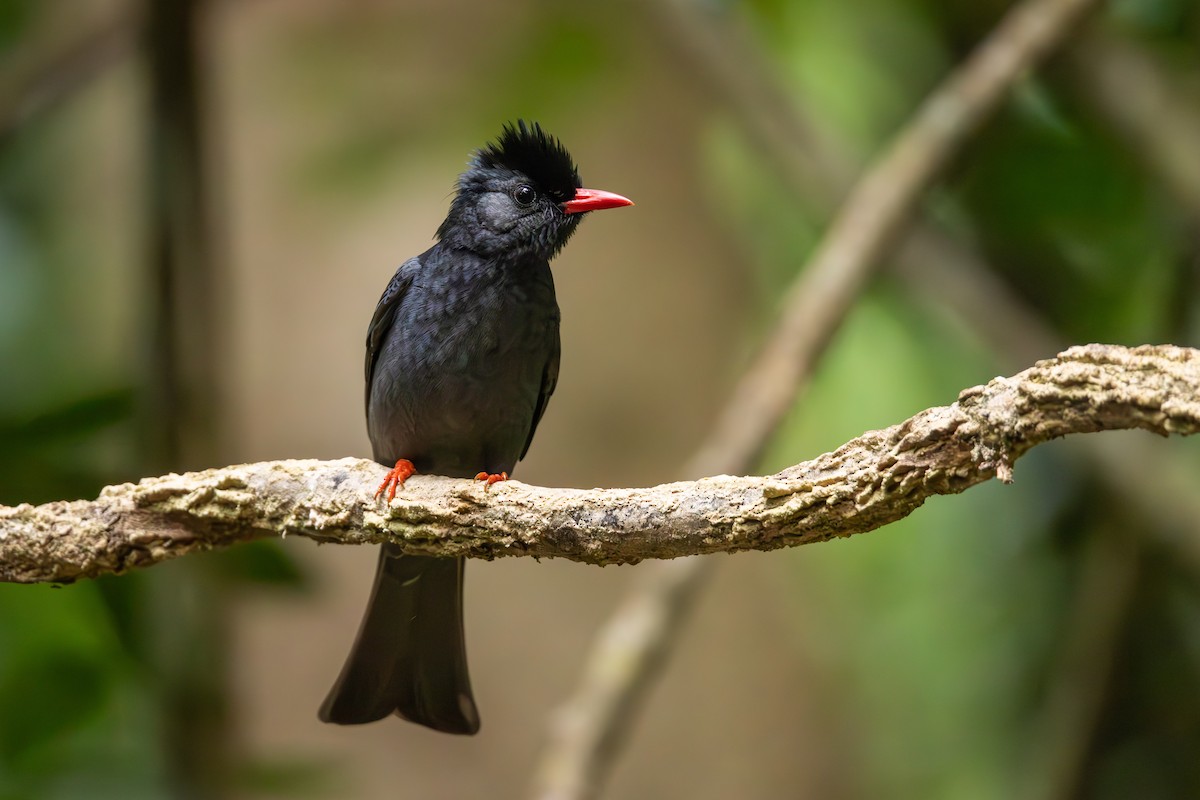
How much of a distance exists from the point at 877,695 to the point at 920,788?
0.51 metres

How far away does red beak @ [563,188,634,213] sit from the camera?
3729mm

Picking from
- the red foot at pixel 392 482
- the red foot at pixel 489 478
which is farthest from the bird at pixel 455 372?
the red foot at pixel 392 482

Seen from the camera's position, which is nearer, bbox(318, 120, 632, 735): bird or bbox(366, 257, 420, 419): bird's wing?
bbox(318, 120, 632, 735): bird

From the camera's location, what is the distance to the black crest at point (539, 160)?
3.77 meters

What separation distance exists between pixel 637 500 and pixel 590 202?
5.46 ft

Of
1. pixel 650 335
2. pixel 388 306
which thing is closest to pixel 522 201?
pixel 388 306

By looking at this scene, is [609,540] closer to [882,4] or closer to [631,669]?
[631,669]

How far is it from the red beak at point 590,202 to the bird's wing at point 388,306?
0.53 meters

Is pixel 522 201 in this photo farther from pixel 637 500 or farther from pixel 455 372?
pixel 637 500

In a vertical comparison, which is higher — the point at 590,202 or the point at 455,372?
the point at 590,202

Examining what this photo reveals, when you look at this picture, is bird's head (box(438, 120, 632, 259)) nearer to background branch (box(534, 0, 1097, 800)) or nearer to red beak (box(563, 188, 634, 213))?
red beak (box(563, 188, 634, 213))

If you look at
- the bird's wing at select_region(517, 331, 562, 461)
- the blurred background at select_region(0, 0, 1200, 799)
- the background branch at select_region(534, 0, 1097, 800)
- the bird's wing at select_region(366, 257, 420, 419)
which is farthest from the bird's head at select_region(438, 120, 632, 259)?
the blurred background at select_region(0, 0, 1200, 799)

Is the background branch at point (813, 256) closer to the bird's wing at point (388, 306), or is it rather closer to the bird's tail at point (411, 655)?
the bird's tail at point (411, 655)

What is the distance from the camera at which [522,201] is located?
Result: 149 inches
